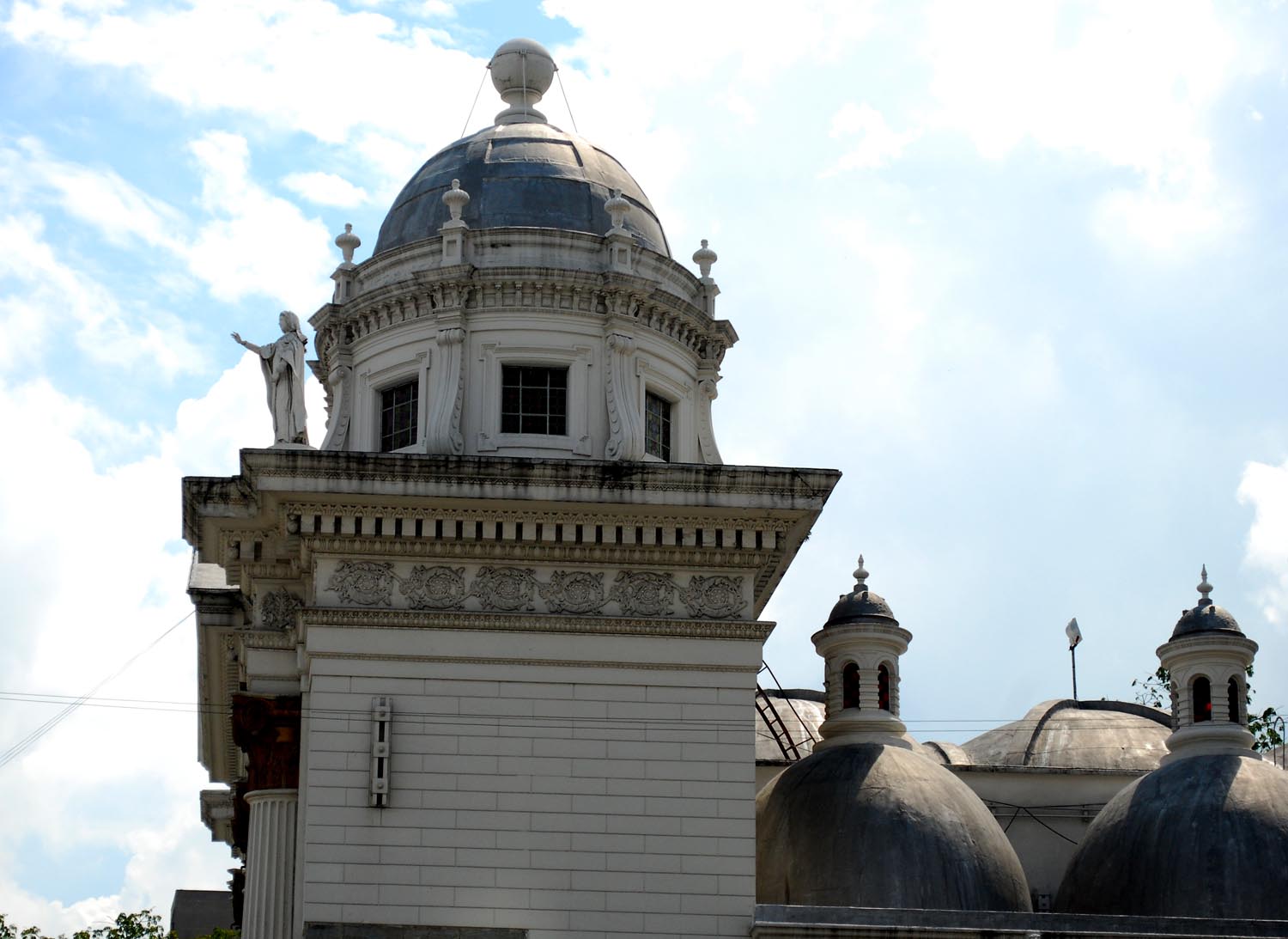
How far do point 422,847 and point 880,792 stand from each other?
8.16 meters

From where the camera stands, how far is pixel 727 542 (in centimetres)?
2725

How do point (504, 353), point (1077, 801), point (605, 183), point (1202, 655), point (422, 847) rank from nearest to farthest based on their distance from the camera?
point (422, 847), point (504, 353), point (605, 183), point (1202, 655), point (1077, 801)

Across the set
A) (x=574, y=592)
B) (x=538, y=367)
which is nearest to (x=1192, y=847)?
(x=574, y=592)

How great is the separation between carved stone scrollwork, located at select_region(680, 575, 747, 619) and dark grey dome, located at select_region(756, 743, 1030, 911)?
202 inches

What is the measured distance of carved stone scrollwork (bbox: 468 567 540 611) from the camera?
1063 inches

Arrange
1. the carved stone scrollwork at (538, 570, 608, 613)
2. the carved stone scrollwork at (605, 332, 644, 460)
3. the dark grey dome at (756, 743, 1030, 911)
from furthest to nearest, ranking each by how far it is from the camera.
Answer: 1. the dark grey dome at (756, 743, 1030, 911)
2. the carved stone scrollwork at (605, 332, 644, 460)
3. the carved stone scrollwork at (538, 570, 608, 613)

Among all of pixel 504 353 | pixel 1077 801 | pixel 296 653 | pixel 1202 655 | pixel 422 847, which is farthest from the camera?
pixel 1077 801

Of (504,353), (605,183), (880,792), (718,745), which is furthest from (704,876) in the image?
(605,183)

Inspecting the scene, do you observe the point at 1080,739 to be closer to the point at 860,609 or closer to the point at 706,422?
the point at 860,609

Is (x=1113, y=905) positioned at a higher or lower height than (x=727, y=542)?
lower

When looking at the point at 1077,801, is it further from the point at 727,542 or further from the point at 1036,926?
the point at 727,542

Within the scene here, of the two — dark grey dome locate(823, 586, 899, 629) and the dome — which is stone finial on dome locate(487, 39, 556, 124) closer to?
dark grey dome locate(823, 586, 899, 629)

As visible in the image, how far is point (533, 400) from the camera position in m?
29.9

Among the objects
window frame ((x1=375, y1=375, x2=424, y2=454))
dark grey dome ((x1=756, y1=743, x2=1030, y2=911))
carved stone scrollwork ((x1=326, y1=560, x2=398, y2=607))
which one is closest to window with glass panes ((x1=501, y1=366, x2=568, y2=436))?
window frame ((x1=375, y1=375, x2=424, y2=454))
